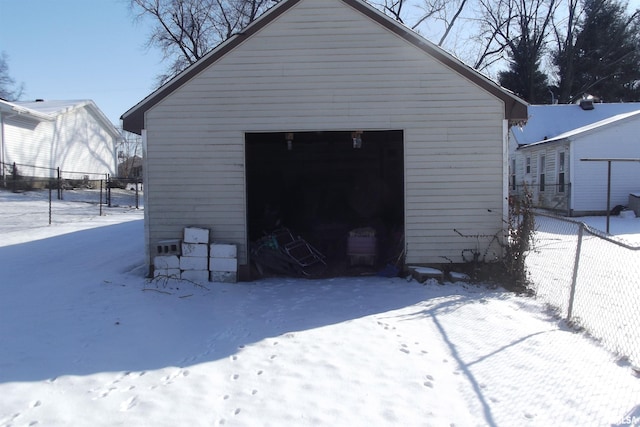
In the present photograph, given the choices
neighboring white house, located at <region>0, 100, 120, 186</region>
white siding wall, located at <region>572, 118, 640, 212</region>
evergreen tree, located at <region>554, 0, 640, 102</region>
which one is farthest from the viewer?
evergreen tree, located at <region>554, 0, 640, 102</region>

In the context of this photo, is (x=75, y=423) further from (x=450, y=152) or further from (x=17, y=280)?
(x=450, y=152)

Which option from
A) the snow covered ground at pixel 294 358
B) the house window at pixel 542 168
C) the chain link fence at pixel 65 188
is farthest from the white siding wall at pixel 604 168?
the chain link fence at pixel 65 188

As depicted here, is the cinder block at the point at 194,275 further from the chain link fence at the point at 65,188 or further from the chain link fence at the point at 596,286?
the chain link fence at the point at 65,188

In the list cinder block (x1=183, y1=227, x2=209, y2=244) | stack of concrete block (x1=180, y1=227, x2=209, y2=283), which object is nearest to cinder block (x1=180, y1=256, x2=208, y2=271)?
stack of concrete block (x1=180, y1=227, x2=209, y2=283)

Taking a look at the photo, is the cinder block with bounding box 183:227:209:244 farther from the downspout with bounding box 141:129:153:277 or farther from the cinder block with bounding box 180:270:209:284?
the downspout with bounding box 141:129:153:277

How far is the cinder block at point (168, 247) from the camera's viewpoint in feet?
27.3

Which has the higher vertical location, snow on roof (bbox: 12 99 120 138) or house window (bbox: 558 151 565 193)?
snow on roof (bbox: 12 99 120 138)

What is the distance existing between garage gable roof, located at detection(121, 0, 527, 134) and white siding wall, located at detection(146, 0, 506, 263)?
0.11 metres

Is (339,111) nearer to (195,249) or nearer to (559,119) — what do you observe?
(195,249)

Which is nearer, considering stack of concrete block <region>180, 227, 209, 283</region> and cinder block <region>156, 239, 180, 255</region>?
stack of concrete block <region>180, 227, 209, 283</region>

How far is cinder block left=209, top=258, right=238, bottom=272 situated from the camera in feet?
27.1

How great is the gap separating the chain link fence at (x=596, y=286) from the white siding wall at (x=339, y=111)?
153 cm

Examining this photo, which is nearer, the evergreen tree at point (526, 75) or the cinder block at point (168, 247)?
the cinder block at point (168, 247)

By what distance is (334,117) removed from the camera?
8.36 metres
